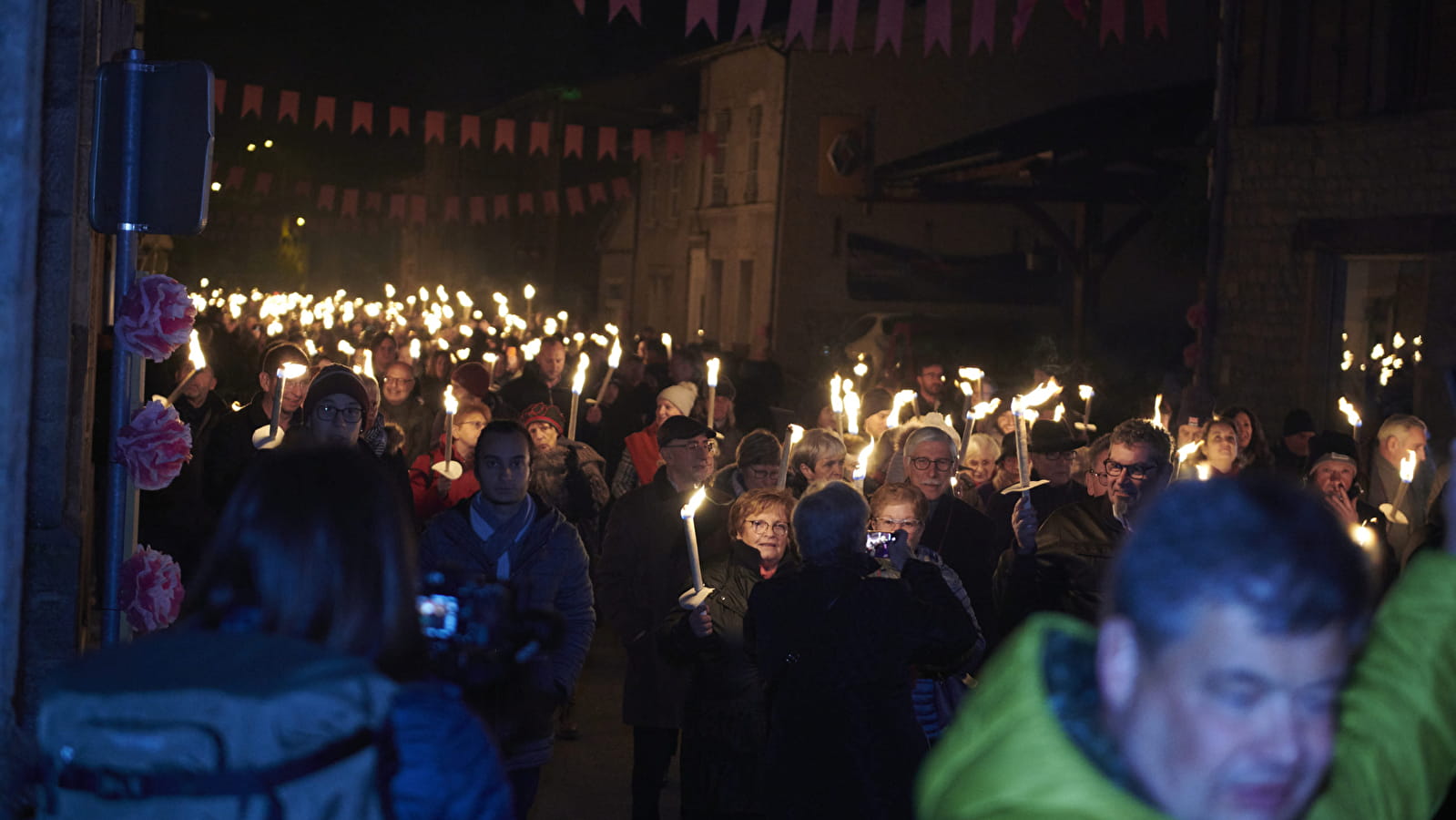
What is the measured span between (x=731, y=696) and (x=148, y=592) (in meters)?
2.07

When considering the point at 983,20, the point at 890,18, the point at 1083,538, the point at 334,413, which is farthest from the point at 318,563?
the point at 983,20

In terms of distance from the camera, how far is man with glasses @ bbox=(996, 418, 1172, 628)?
554 cm

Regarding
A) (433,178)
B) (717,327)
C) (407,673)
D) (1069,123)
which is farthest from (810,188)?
(433,178)

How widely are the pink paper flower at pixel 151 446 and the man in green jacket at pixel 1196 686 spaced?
13.7 feet

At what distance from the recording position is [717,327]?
115 feet

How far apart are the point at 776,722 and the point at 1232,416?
5.70m

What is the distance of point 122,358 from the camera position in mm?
5480

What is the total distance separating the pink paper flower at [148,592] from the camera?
570 cm

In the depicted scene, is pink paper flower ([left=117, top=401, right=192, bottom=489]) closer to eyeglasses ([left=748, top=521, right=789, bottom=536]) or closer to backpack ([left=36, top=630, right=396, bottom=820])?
eyeglasses ([left=748, top=521, right=789, bottom=536])

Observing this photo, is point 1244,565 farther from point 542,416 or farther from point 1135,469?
point 542,416

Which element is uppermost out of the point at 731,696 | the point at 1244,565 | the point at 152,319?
the point at 152,319

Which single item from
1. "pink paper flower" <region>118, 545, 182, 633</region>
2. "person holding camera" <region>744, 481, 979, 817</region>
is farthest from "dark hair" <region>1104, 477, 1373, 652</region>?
"pink paper flower" <region>118, 545, 182, 633</region>

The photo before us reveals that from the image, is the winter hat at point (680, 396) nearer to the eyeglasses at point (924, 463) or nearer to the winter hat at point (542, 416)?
the winter hat at point (542, 416)

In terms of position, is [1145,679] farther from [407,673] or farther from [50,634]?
[50,634]
